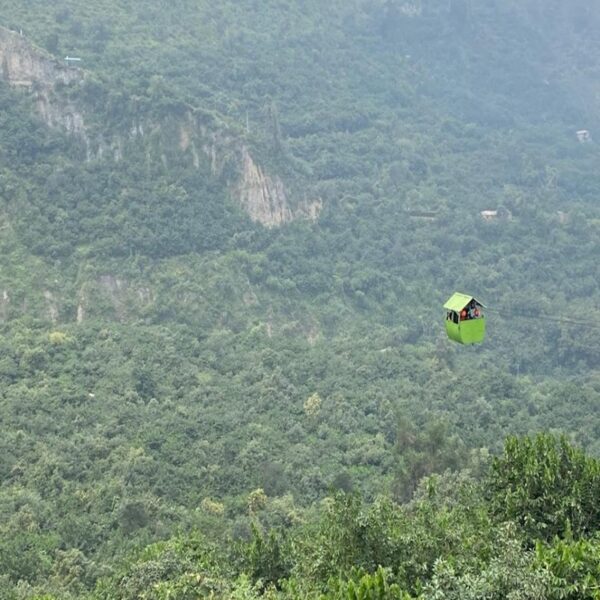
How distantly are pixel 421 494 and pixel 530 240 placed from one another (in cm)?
4127

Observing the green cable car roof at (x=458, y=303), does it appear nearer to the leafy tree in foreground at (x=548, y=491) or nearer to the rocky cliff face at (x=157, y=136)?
the leafy tree in foreground at (x=548, y=491)

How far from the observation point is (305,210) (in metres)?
69.5

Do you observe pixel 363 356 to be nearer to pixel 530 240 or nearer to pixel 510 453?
pixel 530 240

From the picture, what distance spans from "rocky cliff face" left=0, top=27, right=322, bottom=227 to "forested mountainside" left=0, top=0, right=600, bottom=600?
0.15 m

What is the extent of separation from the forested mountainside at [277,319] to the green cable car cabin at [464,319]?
9.71 feet

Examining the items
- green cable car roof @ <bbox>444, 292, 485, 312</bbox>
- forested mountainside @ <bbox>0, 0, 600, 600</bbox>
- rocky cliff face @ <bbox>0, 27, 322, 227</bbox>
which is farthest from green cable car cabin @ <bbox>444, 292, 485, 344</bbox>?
rocky cliff face @ <bbox>0, 27, 322, 227</bbox>

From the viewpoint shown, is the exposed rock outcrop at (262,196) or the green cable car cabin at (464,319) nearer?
the green cable car cabin at (464,319)

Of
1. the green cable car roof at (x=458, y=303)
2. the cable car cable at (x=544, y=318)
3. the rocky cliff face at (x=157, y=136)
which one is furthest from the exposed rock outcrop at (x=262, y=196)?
the green cable car roof at (x=458, y=303)

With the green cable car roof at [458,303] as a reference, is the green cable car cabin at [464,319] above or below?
below

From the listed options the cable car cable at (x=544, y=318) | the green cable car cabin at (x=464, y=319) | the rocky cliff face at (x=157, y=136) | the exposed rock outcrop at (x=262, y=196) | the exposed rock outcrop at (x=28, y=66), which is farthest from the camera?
the exposed rock outcrop at (x=262, y=196)

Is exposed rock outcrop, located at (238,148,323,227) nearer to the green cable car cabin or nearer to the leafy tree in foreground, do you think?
the green cable car cabin

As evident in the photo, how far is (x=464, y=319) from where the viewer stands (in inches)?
1048

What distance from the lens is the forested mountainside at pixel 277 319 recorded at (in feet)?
82.5

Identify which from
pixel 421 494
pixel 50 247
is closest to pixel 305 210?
pixel 50 247
